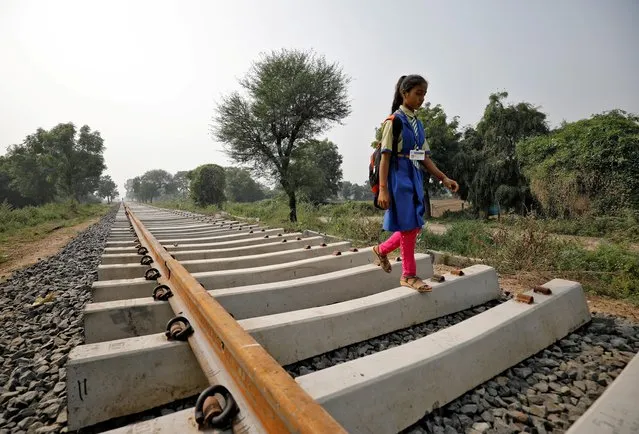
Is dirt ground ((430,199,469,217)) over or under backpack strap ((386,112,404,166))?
under

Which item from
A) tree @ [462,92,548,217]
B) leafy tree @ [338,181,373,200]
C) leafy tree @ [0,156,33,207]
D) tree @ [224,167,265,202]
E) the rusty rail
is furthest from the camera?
leafy tree @ [338,181,373,200]

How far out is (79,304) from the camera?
239 centimetres

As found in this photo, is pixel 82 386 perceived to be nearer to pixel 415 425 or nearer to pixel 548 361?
pixel 415 425

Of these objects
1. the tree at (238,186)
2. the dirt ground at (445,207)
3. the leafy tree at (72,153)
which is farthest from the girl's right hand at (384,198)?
the tree at (238,186)

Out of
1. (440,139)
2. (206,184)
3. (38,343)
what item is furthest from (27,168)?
(38,343)

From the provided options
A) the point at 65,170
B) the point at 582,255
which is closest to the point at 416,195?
the point at 582,255

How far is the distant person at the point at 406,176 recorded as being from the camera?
204 cm

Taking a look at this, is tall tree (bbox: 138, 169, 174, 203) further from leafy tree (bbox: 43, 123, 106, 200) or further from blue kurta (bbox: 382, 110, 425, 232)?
blue kurta (bbox: 382, 110, 425, 232)

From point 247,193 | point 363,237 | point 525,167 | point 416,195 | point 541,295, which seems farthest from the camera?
point 247,193

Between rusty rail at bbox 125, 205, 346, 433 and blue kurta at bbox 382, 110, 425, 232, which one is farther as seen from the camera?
blue kurta at bbox 382, 110, 425, 232

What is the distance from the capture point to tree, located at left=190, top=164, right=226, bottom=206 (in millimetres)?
24922

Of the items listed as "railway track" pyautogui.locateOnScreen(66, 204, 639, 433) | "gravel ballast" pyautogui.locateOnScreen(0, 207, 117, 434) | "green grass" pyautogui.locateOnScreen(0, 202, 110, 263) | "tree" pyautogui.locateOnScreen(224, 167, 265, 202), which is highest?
"tree" pyautogui.locateOnScreen(224, 167, 265, 202)

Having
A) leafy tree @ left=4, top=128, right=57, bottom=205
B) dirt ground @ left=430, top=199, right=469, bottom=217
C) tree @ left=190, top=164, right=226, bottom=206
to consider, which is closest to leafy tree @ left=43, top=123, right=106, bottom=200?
leafy tree @ left=4, top=128, right=57, bottom=205

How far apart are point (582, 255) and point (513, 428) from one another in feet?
12.5
